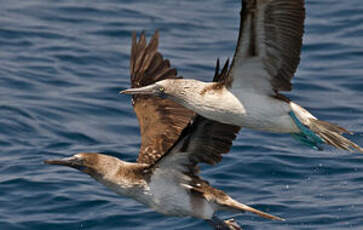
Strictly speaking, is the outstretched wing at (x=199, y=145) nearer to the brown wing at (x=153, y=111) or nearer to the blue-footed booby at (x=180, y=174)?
the blue-footed booby at (x=180, y=174)

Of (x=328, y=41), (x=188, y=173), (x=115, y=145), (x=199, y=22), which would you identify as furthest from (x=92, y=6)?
(x=188, y=173)

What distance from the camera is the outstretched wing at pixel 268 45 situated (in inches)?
325

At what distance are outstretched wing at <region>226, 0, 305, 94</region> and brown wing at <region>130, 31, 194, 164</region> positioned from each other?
1605 mm

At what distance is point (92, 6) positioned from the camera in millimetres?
19531

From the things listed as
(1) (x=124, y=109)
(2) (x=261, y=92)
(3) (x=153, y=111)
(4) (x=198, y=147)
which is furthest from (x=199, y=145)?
(1) (x=124, y=109)

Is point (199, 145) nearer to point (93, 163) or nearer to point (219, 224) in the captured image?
A: point (219, 224)

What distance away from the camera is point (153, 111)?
10766 mm

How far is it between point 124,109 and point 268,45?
5.93 metres

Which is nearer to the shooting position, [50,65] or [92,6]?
[50,65]

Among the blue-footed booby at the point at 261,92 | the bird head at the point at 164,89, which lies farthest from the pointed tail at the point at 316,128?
the bird head at the point at 164,89

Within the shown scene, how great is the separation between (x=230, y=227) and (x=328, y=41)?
27.5 ft

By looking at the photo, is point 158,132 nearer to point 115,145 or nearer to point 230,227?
point 230,227

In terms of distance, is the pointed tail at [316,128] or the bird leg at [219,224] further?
the bird leg at [219,224]

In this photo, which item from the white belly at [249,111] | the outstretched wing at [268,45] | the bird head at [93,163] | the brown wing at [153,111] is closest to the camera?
the outstretched wing at [268,45]
